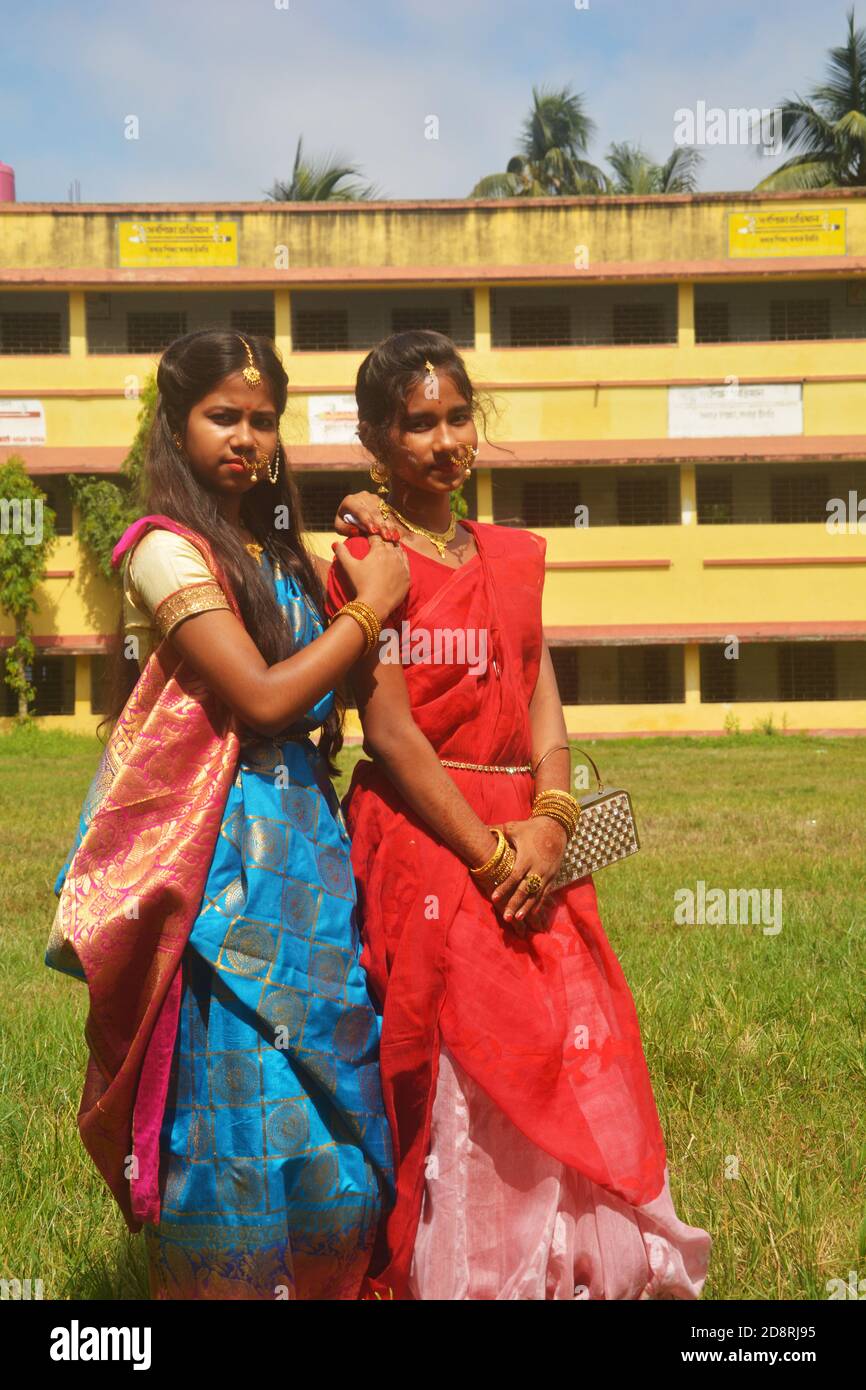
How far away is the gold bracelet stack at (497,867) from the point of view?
2.63 meters

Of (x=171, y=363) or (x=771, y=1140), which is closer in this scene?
(x=171, y=363)

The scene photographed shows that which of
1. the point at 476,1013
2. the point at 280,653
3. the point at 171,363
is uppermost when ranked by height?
the point at 171,363

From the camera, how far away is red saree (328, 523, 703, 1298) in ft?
8.32

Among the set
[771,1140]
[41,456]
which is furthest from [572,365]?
[771,1140]

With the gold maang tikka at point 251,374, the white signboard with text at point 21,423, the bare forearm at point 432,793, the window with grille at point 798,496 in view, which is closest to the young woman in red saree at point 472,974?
the bare forearm at point 432,793

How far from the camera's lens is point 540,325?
72.1 feet

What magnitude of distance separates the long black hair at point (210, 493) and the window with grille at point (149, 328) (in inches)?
783

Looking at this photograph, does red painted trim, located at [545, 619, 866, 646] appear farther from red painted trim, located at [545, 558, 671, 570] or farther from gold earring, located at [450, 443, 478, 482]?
gold earring, located at [450, 443, 478, 482]

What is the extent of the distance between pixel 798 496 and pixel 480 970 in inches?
827

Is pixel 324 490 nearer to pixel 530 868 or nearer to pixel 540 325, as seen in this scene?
pixel 540 325

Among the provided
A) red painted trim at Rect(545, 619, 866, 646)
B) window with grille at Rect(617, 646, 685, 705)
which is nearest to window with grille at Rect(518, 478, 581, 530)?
red painted trim at Rect(545, 619, 866, 646)
